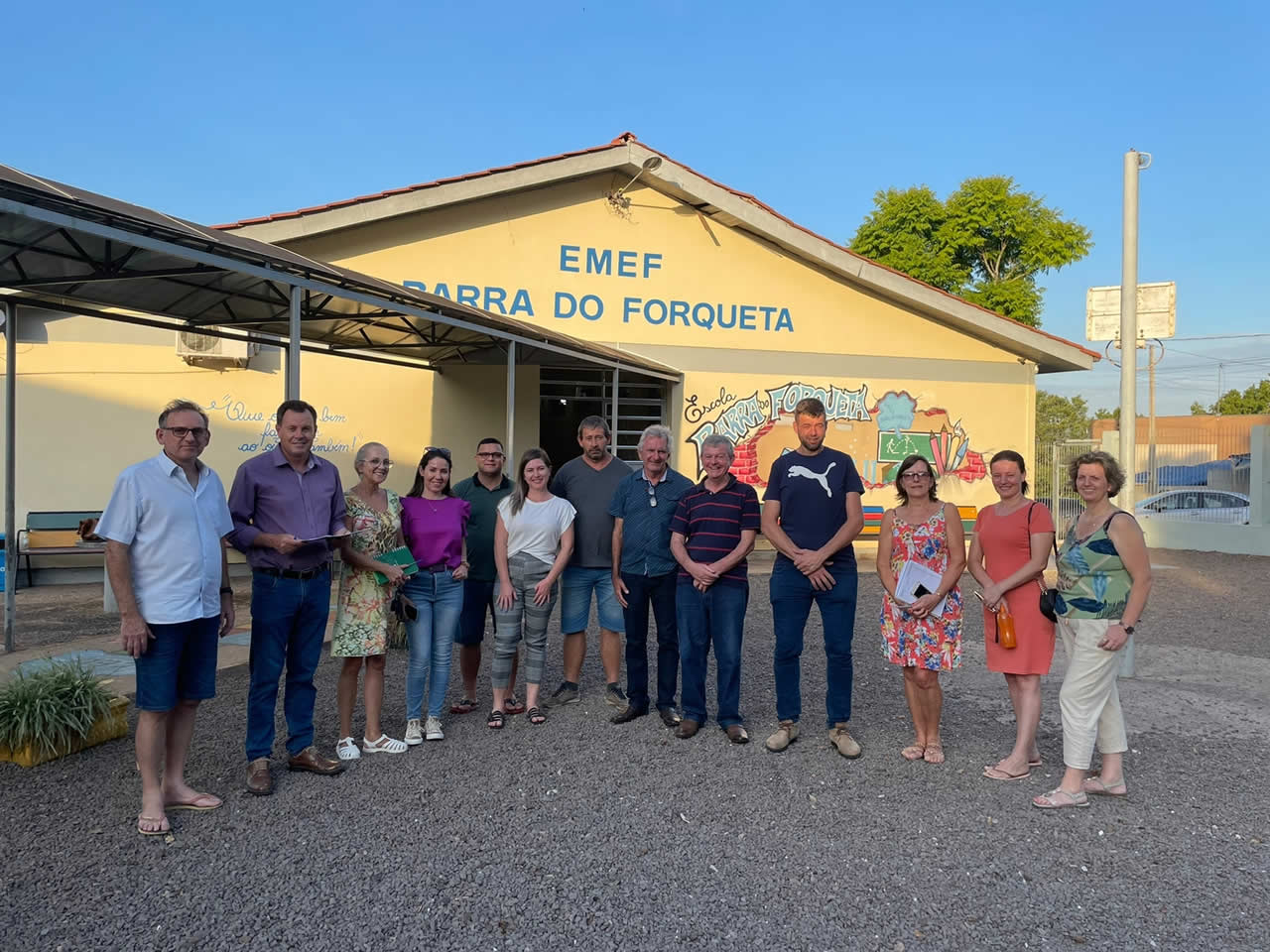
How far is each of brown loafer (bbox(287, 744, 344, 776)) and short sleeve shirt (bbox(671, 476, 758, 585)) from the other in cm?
203

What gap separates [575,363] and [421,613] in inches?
300

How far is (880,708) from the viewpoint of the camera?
18.3ft

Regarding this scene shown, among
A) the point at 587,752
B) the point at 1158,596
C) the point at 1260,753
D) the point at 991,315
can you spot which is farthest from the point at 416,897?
the point at 991,315

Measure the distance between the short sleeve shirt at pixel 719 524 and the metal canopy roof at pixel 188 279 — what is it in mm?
2860

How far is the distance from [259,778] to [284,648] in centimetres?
58

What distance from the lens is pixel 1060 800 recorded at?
3.97m

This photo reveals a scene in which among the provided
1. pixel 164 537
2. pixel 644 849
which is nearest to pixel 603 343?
pixel 164 537

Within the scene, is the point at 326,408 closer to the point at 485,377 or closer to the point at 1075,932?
the point at 485,377

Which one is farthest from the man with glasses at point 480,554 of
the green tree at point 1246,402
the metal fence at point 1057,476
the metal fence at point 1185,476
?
the green tree at point 1246,402

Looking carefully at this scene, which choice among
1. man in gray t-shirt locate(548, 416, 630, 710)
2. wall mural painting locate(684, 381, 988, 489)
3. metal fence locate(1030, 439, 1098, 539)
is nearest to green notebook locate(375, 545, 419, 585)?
man in gray t-shirt locate(548, 416, 630, 710)

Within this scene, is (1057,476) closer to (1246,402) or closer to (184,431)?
(184,431)

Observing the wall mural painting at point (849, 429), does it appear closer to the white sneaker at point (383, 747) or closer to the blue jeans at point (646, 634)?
the blue jeans at point (646, 634)

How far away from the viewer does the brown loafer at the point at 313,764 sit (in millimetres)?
4199

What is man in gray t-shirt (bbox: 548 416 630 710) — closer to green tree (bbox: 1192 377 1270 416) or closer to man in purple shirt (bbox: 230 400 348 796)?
man in purple shirt (bbox: 230 400 348 796)
